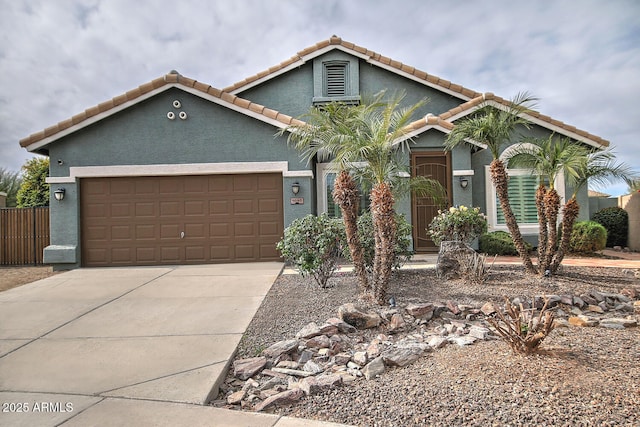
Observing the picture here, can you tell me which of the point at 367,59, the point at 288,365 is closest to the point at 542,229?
the point at 288,365

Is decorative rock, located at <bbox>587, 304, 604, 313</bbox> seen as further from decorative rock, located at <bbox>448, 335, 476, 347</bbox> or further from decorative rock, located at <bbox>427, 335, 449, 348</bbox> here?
decorative rock, located at <bbox>427, 335, 449, 348</bbox>

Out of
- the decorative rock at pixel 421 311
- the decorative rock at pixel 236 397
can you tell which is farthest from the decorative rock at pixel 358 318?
the decorative rock at pixel 236 397

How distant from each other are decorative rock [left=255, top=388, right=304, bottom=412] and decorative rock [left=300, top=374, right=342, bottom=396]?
96mm

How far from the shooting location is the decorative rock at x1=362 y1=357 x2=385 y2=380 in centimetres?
388

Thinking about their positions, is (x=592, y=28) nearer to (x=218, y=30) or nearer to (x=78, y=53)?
(x=218, y=30)

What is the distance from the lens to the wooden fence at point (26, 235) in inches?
467

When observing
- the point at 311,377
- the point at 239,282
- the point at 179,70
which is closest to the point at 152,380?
the point at 311,377

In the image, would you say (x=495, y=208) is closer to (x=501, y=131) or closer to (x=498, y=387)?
(x=501, y=131)

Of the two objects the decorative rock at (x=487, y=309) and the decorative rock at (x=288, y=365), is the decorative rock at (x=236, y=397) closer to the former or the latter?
the decorative rock at (x=288, y=365)

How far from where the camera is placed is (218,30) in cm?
959

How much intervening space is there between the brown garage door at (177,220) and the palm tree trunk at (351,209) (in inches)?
174

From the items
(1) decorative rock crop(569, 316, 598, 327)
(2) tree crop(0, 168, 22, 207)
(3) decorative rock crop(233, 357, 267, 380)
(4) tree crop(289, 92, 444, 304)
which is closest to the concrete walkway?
(3) decorative rock crop(233, 357, 267, 380)

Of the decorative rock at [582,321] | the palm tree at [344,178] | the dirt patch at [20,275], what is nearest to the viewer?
the decorative rock at [582,321]

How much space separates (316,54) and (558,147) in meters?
8.94
